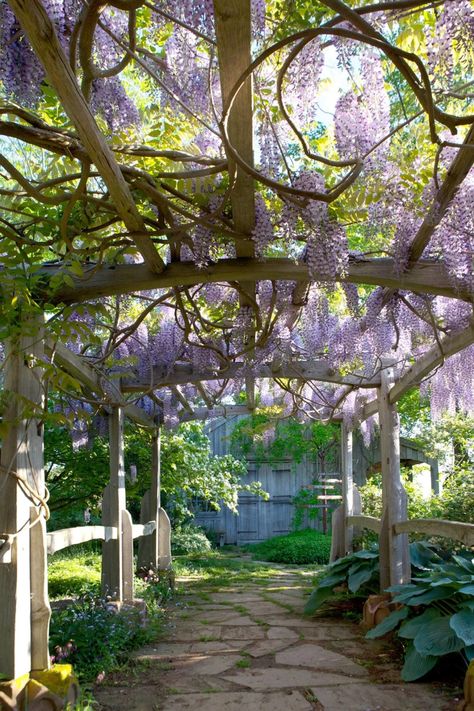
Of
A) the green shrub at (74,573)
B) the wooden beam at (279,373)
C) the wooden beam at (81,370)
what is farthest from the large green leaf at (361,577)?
the wooden beam at (81,370)

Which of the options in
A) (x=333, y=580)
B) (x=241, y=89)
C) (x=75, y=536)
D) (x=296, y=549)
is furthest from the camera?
(x=296, y=549)

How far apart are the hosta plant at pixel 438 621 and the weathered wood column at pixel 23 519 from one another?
1778 millimetres

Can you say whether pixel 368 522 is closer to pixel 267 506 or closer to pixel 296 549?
pixel 296 549

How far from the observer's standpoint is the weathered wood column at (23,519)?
96.7 inches

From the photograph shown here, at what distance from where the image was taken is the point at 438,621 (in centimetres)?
340

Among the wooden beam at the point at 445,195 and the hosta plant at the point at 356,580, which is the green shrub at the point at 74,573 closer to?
the hosta plant at the point at 356,580

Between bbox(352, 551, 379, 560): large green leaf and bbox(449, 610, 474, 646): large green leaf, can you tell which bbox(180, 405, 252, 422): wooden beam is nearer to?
bbox(352, 551, 379, 560): large green leaf

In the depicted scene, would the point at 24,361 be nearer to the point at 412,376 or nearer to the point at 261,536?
the point at 412,376

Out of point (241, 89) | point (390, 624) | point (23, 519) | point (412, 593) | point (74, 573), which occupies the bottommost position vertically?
point (74, 573)

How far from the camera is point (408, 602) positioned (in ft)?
12.1

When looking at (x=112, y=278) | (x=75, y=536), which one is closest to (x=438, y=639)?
(x=75, y=536)

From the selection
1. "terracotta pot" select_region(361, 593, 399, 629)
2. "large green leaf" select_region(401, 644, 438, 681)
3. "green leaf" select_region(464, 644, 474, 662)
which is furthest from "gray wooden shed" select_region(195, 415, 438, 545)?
"green leaf" select_region(464, 644, 474, 662)

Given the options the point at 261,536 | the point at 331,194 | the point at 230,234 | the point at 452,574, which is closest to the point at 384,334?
the point at 452,574

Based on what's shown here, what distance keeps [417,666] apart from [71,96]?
10.2ft
